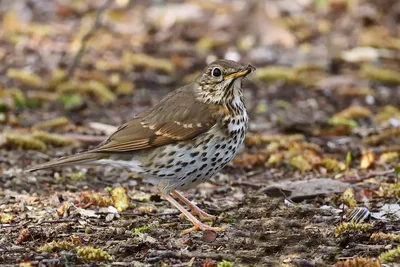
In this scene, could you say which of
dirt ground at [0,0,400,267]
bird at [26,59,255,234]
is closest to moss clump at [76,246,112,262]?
dirt ground at [0,0,400,267]

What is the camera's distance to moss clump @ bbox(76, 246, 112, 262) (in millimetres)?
4723

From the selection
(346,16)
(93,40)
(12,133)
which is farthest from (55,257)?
(346,16)

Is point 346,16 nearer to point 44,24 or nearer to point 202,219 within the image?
point 44,24

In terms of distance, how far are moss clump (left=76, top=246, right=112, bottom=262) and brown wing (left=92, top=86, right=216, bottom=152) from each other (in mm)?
1379

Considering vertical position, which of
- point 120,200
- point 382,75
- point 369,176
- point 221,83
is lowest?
point 369,176

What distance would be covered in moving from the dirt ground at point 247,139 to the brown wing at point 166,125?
1.57 ft

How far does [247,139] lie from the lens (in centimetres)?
870

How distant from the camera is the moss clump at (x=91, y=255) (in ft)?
15.5

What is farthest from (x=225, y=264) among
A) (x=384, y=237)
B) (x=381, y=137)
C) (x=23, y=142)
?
(x=381, y=137)

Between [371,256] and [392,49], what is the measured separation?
29.6ft

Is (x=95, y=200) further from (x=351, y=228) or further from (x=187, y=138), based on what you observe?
(x=351, y=228)

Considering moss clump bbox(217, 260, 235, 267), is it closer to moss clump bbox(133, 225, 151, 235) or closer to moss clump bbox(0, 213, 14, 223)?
moss clump bbox(133, 225, 151, 235)

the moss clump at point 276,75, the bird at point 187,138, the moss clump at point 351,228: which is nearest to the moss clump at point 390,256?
the moss clump at point 351,228

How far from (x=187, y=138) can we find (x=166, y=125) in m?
0.29
